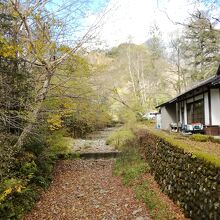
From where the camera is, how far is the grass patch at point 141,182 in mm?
5955

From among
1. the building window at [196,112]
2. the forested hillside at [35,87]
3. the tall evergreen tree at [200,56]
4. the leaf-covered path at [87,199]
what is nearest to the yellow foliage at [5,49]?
the forested hillside at [35,87]

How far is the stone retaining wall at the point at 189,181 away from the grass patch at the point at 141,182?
0.35m

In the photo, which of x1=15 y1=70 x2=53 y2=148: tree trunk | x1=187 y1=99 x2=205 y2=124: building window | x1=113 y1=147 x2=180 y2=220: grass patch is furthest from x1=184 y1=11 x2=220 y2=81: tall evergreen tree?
x1=15 y1=70 x2=53 y2=148: tree trunk

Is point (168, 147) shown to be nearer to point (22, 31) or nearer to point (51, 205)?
point (51, 205)

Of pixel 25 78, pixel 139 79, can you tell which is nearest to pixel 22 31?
pixel 25 78

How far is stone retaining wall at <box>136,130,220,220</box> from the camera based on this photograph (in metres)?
4.16

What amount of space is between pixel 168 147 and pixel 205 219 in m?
3.15

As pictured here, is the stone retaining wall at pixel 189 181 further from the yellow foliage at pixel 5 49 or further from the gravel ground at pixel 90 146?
the gravel ground at pixel 90 146

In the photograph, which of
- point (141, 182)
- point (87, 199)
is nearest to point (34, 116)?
point (87, 199)

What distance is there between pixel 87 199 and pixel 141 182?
6.28 ft

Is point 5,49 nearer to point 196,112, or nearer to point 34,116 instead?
point 34,116

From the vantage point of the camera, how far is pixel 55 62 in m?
8.87

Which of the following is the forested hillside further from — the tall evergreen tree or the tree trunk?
the tall evergreen tree

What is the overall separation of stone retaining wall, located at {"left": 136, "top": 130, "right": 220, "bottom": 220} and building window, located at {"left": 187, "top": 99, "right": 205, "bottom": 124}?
338 inches
